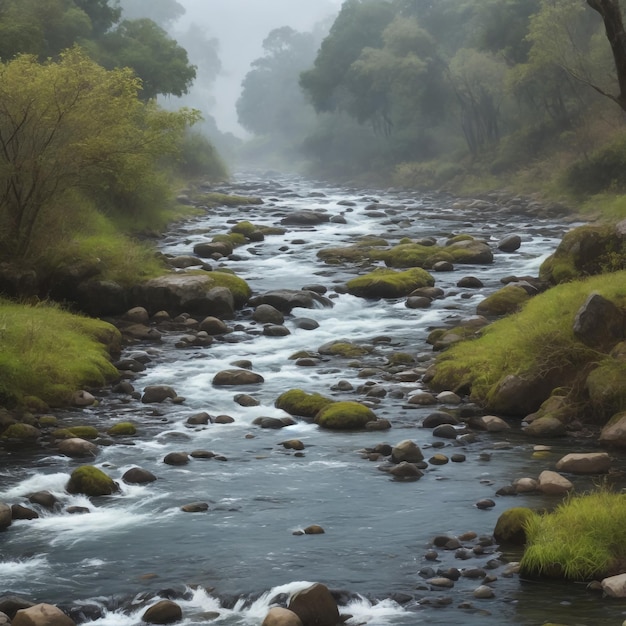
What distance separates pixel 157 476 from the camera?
43.2 feet

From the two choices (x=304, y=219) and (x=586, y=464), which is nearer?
(x=586, y=464)

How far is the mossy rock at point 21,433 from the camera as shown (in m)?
14.7

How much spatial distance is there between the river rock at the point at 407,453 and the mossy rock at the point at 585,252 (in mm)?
10060

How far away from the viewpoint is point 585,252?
919 inches

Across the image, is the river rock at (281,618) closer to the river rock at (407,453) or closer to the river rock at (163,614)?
the river rock at (163,614)

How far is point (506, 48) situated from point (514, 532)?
50.0m

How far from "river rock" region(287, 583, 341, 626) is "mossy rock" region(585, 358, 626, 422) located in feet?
22.9

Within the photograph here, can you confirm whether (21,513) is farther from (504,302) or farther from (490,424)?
(504,302)

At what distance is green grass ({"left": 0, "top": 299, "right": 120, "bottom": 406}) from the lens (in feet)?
54.0

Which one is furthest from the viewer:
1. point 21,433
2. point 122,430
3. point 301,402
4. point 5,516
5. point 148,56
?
point 148,56

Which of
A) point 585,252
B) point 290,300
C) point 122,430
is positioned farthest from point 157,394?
point 585,252

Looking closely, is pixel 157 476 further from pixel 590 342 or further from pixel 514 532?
pixel 590 342

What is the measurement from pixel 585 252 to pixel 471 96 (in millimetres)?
39009

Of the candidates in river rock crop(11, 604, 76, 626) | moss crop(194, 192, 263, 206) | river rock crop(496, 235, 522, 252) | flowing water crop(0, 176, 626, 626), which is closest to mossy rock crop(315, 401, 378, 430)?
flowing water crop(0, 176, 626, 626)
